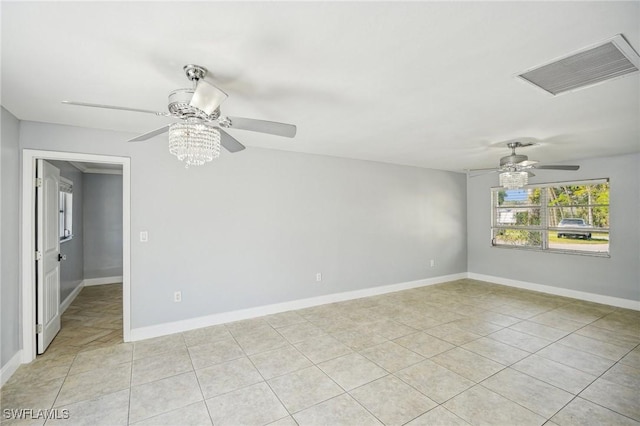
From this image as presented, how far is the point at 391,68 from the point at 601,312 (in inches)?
195

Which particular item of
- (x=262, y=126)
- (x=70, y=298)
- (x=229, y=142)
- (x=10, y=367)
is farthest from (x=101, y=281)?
(x=262, y=126)

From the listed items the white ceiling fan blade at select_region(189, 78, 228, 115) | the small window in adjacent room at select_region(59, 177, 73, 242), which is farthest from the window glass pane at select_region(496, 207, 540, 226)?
the small window in adjacent room at select_region(59, 177, 73, 242)

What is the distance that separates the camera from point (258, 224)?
13.5 ft

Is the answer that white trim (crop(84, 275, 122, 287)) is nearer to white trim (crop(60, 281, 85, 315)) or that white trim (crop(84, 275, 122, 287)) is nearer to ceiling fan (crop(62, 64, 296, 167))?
white trim (crop(60, 281, 85, 315))

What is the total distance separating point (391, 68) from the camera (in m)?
1.93

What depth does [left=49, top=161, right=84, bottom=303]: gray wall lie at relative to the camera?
15.0 feet

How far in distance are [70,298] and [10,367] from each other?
2.61 m

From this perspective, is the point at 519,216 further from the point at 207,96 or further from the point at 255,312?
the point at 207,96

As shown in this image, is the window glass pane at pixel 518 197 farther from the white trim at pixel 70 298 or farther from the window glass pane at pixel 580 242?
the white trim at pixel 70 298

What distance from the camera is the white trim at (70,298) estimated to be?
4.35 m

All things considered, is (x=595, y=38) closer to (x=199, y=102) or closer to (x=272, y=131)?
(x=272, y=131)

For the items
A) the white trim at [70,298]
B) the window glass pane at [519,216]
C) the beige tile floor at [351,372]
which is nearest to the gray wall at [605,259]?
the window glass pane at [519,216]

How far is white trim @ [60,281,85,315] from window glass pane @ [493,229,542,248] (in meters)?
7.74

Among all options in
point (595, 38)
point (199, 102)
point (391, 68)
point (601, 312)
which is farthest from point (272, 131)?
point (601, 312)
